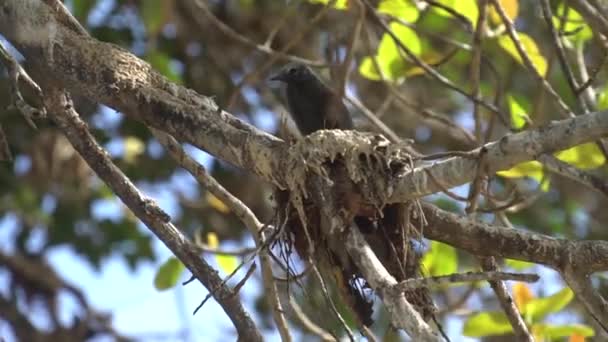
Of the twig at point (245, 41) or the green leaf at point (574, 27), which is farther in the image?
the twig at point (245, 41)

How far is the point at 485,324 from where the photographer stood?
3.95 metres

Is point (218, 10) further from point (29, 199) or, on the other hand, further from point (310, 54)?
point (29, 199)

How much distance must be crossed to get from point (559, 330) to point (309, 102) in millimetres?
1502

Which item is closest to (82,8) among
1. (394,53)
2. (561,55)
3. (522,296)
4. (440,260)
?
(394,53)

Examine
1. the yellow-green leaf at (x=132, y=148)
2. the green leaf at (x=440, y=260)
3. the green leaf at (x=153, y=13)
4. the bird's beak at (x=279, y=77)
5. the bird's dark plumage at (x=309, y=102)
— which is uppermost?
the yellow-green leaf at (x=132, y=148)

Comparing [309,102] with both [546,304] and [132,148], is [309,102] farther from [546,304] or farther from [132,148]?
[132,148]

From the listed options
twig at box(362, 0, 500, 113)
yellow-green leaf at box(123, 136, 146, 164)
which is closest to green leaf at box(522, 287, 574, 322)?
twig at box(362, 0, 500, 113)

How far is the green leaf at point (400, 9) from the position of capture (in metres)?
4.48

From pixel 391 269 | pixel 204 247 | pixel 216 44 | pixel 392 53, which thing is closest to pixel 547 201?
pixel 216 44

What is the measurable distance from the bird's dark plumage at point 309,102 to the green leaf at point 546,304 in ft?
3.14

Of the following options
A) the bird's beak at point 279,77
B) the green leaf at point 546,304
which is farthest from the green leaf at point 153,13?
the green leaf at point 546,304

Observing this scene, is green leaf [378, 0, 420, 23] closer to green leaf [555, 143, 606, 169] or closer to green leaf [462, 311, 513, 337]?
green leaf [555, 143, 606, 169]

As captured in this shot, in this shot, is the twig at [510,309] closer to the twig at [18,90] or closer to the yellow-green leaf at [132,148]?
the twig at [18,90]

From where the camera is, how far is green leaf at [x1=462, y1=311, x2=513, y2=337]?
3940mm
